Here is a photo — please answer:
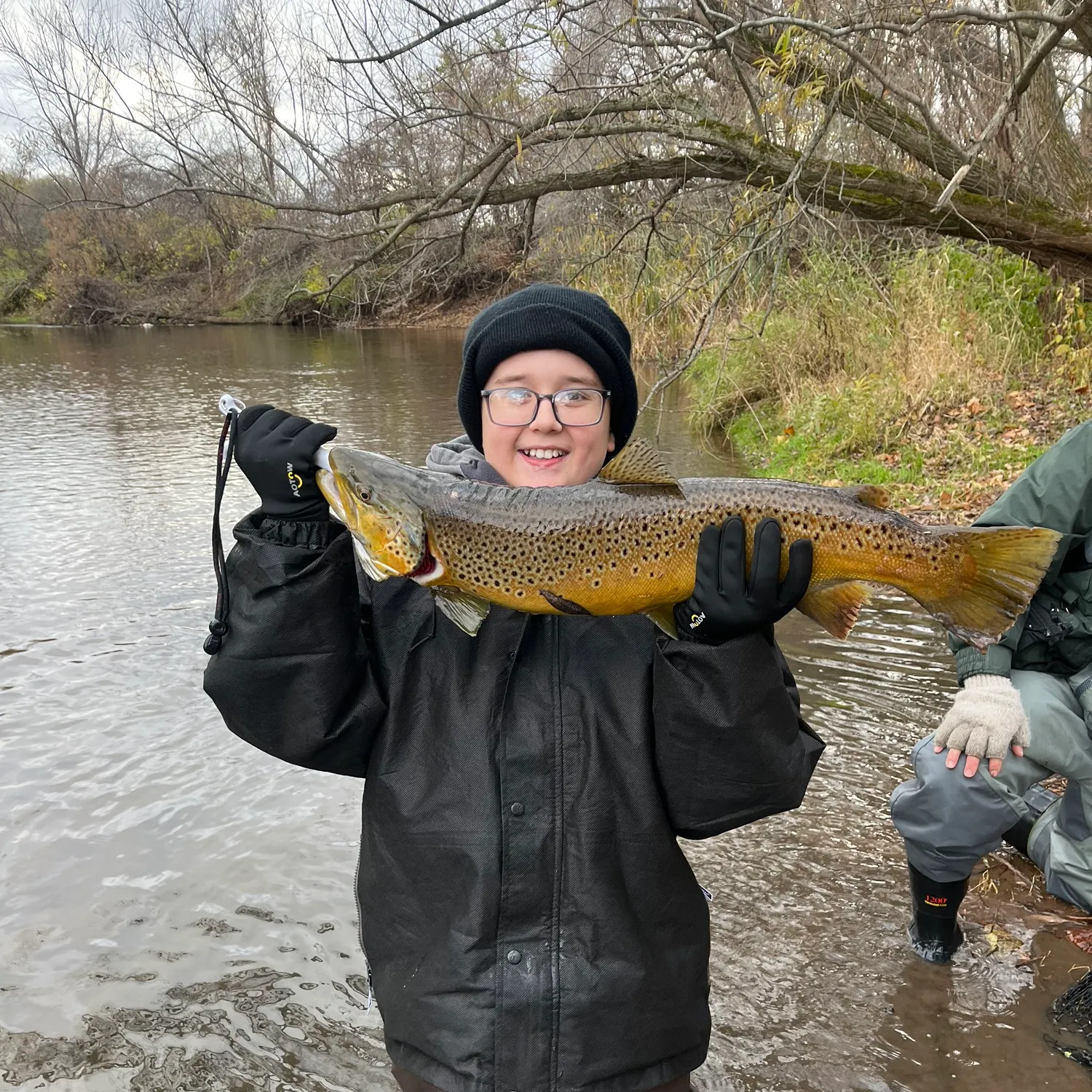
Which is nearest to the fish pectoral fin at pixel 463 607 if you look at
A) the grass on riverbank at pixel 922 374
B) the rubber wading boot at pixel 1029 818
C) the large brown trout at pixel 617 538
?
the large brown trout at pixel 617 538

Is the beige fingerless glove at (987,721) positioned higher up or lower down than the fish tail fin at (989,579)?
lower down

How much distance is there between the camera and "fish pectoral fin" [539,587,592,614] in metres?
1.77

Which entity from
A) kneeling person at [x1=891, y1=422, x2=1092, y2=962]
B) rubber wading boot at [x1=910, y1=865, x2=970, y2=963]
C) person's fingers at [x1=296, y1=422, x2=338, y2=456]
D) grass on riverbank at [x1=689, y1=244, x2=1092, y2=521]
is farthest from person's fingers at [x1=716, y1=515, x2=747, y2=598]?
grass on riverbank at [x1=689, y1=244, x2=1092, y2=521]

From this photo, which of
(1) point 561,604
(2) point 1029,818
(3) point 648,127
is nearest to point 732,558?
(1) point 561,604

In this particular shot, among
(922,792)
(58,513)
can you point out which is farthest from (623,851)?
(58,513)

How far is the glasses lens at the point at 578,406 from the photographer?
6.64ft

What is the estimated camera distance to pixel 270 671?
5.82 feet

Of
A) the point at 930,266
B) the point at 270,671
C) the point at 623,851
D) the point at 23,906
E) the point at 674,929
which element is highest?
the point at 930,266

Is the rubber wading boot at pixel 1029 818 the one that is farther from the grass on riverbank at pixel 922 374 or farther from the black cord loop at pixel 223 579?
the grass on riverbank at pixel 922 374

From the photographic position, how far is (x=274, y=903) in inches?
135

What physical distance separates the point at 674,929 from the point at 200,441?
1202 centimetres

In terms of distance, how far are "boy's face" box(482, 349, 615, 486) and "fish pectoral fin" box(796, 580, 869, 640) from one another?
590 millimetres

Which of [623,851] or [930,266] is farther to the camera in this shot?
[930,266]

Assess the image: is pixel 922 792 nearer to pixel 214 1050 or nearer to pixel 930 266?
pixel 214 1050
